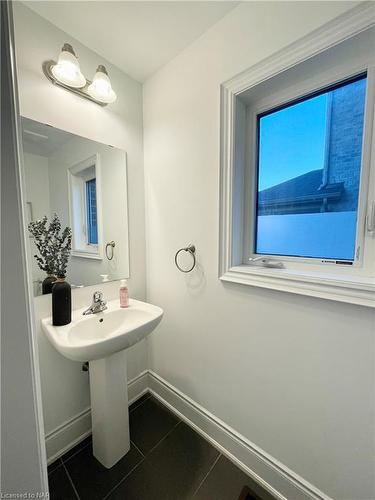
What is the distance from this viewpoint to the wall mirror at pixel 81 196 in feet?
3.40

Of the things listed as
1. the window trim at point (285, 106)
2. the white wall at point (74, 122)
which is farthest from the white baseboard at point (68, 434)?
the window trim at point (285, 106)

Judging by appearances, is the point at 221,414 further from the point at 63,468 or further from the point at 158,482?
the point at 63,468

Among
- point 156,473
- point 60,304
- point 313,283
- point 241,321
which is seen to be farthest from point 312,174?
point 156,473

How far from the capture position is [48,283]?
1.09m

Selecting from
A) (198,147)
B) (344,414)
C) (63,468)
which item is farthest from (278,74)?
(63,468)

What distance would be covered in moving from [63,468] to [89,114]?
6.50ft

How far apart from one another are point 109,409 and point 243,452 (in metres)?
0.76

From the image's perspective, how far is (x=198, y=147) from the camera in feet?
3.81

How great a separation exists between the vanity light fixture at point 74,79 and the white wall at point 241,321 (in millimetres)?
355

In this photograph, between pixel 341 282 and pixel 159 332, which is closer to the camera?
pixel 341 282

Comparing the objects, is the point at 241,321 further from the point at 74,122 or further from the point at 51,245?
the point at 74,122

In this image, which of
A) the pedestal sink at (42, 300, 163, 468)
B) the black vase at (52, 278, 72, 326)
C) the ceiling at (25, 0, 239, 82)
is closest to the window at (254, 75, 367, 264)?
the ceiling at (25, 0, 239, 82)

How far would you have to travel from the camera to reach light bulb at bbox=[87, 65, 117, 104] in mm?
1090

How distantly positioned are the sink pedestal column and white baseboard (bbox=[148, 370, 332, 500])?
386 millimetres
